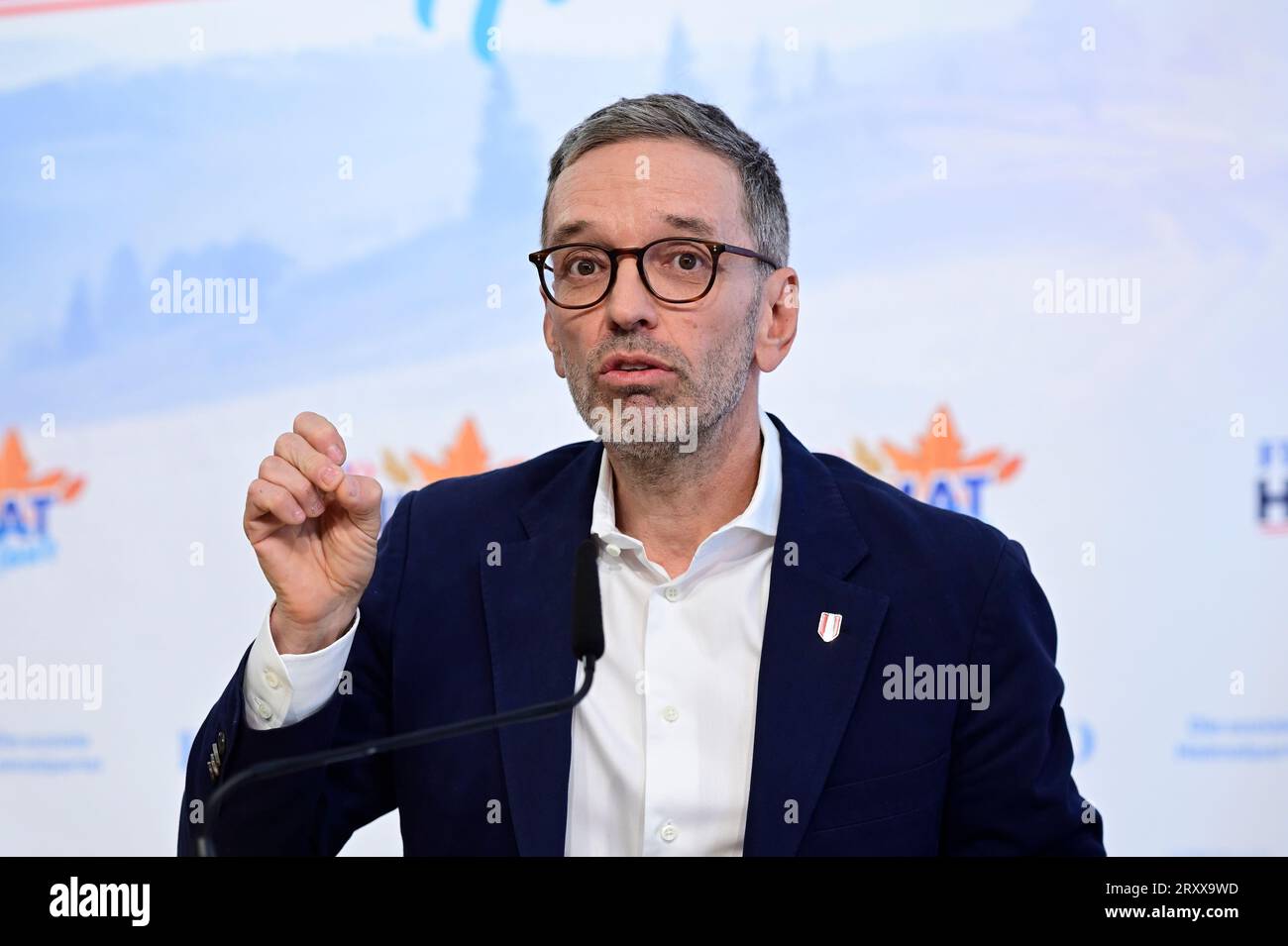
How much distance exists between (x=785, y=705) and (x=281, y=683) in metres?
0.68

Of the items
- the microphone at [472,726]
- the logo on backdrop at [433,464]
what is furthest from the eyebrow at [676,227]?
the logo on backdrop at [433,464]

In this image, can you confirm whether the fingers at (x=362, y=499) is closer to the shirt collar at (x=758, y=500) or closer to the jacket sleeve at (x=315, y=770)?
the jacket sleeve at (x=315, y=770)

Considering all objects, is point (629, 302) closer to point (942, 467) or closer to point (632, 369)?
point (632, 369)

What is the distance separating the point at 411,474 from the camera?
2748mm

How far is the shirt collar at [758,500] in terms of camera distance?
6.13ft

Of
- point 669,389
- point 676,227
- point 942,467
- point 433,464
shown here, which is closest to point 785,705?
point 669,389

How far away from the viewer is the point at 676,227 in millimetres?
1801

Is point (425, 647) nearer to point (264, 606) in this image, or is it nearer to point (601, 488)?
point (601, 488)

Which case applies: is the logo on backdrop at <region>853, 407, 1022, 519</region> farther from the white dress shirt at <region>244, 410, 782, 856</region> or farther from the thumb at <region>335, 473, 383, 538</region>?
the thumb at <region>335, 473, 383, 538</region>

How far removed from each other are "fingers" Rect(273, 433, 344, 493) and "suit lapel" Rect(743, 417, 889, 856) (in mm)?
659

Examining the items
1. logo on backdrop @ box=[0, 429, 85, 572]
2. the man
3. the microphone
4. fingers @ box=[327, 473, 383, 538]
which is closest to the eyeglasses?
the man

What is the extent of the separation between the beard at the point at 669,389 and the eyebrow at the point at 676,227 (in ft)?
0.51

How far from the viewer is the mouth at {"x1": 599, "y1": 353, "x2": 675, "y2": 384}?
1755 millimetres
